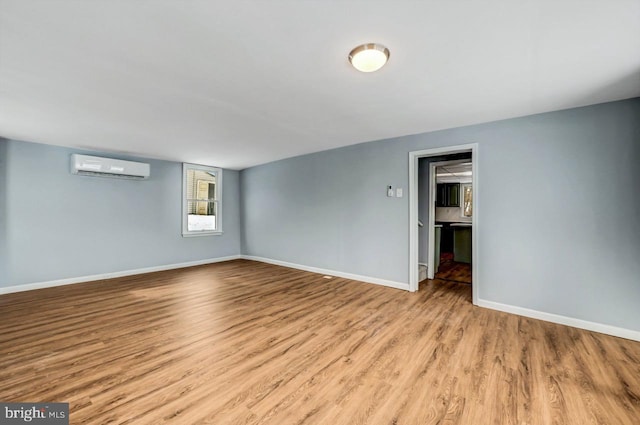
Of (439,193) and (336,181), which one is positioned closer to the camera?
(336,181)

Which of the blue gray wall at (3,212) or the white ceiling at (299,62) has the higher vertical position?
the white ceiling at (299,62)

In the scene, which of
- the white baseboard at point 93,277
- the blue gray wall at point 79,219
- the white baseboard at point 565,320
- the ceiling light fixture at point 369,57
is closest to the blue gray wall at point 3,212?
the blue gray wall at point 79,219

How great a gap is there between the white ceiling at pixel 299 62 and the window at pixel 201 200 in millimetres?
2565

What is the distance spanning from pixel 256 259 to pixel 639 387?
6.07m

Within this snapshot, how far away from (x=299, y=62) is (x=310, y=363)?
237 centimetres

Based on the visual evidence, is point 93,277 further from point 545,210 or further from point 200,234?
point 545,210

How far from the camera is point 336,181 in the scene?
4863mm

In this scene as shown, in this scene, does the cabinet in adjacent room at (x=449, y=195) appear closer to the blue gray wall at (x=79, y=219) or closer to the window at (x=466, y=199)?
the window at (x=466, y=199)

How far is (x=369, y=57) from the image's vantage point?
74.6 inches

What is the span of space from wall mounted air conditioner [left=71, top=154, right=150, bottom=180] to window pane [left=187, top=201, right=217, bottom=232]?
1.27m

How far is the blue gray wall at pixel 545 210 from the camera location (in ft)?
8.49

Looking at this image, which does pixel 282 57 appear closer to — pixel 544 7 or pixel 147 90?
pixel 147 90

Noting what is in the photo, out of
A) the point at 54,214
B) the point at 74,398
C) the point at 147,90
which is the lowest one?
the point at 74,398

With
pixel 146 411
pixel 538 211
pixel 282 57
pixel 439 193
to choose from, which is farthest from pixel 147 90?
pixel 439 193
